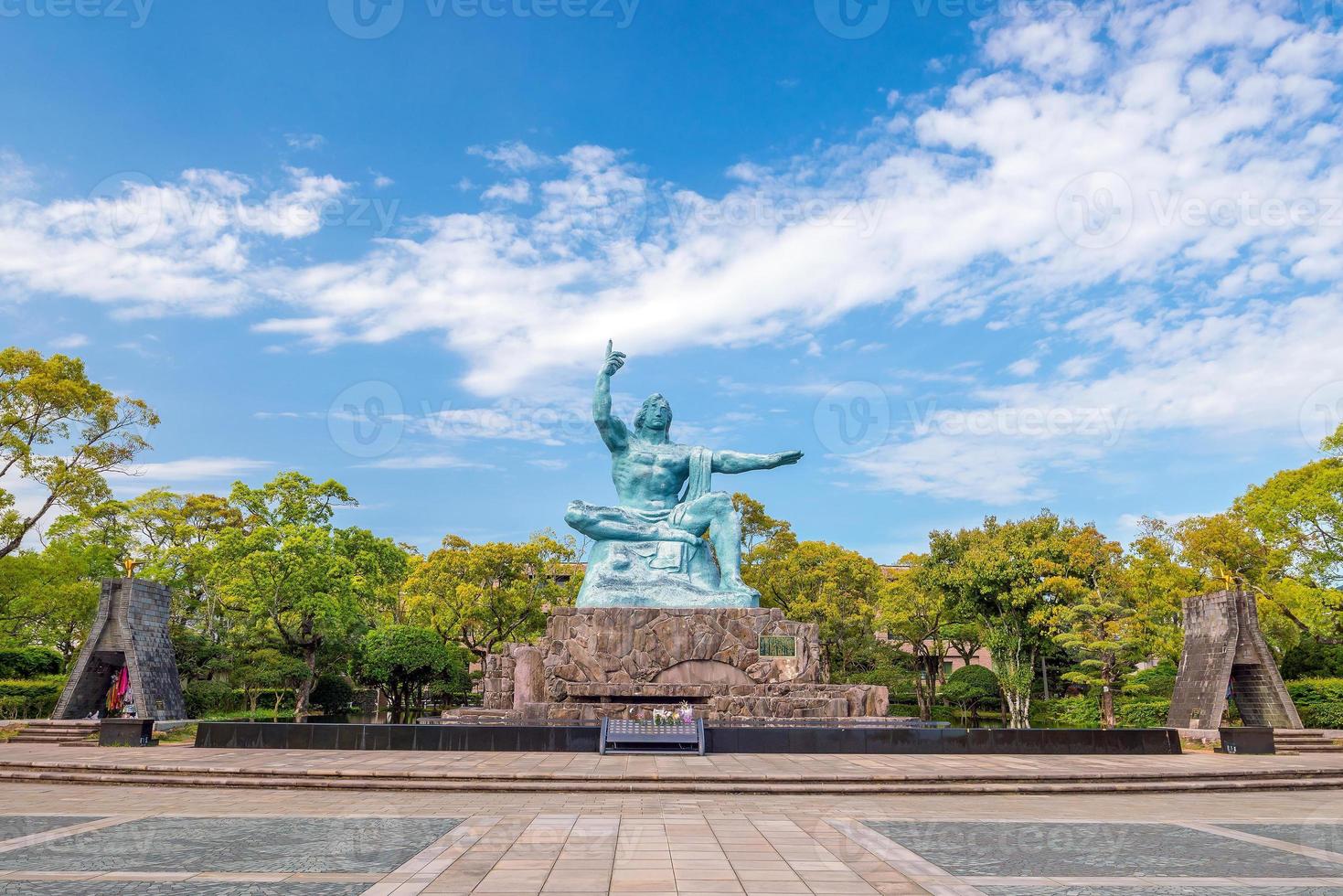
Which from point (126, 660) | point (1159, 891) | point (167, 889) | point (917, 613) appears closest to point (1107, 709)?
point (917, 613)

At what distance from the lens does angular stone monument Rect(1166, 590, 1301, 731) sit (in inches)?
666

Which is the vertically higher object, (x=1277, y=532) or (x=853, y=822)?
(x=1277, y=532)

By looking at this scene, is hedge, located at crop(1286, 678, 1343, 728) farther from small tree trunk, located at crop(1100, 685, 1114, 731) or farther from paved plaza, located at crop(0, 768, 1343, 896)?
paved plaza, located at crop(0, 768, 1343, 896)

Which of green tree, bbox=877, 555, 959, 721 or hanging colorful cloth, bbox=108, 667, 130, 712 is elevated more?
green tree, bbox=877, 555, 959, 721

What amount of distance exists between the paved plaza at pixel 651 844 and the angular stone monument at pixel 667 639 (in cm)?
653

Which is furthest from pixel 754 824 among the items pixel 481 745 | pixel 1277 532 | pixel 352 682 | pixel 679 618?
pixel 352 682

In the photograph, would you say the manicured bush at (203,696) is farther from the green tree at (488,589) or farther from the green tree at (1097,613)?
the green tree at (1097,613)

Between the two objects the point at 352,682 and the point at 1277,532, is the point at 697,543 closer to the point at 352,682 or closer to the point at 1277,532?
the point at 1277,532

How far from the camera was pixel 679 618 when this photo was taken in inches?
701

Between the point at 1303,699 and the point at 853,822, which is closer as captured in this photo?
the point at 853,822

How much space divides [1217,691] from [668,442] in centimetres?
1256

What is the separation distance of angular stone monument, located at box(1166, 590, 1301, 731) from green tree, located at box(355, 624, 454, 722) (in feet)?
66.0

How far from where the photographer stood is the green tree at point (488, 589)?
3056 centimetres

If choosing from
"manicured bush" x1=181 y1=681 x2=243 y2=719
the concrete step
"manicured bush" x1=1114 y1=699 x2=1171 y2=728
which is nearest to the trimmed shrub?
"manicured bush" x1=1114 y1=699 x2=1171 y2=728
